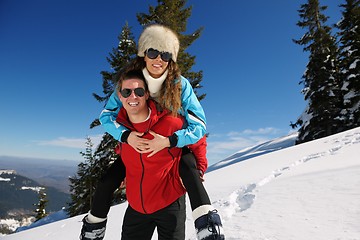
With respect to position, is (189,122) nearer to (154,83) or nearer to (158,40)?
(154,83)

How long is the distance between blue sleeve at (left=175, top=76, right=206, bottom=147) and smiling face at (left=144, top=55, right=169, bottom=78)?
0.65 feet

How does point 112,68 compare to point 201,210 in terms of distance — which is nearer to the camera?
point 201,210

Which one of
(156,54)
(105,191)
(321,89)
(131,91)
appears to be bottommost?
(105,191)

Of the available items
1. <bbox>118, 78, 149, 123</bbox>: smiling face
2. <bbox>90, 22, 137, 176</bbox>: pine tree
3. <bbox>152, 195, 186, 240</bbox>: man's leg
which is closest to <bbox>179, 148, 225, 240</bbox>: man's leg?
<bbox>152, 195, 186, 240</bbox>: man's leg

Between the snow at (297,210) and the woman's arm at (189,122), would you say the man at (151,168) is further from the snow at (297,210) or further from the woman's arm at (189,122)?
the snow at (297,210)

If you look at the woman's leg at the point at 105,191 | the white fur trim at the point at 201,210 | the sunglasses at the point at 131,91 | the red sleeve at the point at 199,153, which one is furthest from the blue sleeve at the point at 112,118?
the white fur trim at the point at 201,210

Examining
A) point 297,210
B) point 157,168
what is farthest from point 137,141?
point 297,210

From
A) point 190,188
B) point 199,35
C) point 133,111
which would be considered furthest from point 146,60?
point 199,35

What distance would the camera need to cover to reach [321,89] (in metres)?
18.3

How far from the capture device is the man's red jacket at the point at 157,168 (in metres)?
1.80

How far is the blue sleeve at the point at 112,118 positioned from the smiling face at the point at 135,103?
141 millimetres

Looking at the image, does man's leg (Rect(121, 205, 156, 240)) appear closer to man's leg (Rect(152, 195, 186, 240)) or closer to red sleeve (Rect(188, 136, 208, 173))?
man's leg (Rect(152, 195, 186, 240))

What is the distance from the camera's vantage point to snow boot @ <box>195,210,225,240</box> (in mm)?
1484

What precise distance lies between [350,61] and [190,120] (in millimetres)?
20736
